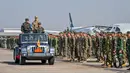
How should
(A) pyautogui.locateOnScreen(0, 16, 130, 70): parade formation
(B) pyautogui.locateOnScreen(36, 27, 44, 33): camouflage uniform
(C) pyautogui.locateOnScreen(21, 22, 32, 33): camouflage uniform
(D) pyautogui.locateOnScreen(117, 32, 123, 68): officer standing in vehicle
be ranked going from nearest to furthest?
(D) pyautogui.locateOnScreen(117, 32, 123, 68): officer standing in vehicle
(A) pyautogui.locateOnScreen(0, 16, 130, 70): parade formation
(B) pyautogui.locateOnScreen(36, 27, 44, 33): camouflage uniform
(C) pyautogui.locateOnScreen(21, 22, 32, 33): camouflage uniform

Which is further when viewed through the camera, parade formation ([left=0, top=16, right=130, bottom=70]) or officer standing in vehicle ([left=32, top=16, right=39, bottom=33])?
officer standing in vehicle ([left=32, top=16, right=39, bottom=33])

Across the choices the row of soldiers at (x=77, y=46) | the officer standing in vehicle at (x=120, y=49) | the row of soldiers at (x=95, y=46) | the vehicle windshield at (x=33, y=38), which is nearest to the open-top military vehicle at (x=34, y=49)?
the vehicle windshield at (x=33, y=38)

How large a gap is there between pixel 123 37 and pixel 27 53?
556 centimetres

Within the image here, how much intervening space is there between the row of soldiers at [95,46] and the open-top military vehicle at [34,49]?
9.67ft

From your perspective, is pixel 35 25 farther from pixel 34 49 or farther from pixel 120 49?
pixel 120 49

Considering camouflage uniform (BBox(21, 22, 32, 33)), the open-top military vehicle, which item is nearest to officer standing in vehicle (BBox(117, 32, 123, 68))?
the open-top military vehicle

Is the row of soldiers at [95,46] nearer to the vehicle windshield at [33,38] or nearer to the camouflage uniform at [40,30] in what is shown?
the camouflage uniform at [40,30]

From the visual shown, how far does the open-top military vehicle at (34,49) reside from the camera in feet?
81.6

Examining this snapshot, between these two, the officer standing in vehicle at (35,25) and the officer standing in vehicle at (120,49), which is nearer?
the officer standing in vehicle at (120,49)

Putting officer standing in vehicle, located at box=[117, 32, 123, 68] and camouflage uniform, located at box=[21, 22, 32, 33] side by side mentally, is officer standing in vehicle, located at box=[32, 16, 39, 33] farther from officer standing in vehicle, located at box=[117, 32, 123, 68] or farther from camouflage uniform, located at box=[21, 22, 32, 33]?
officer standing in vehicle, located at box=[117, 32, 123, 68]

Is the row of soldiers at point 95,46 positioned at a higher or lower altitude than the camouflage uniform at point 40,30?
lower

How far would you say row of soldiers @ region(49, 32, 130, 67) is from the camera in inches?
894

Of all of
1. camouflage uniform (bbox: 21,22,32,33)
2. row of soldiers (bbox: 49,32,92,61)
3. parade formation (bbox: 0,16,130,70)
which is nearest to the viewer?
parade formation (bbox: 0,16,130,70)

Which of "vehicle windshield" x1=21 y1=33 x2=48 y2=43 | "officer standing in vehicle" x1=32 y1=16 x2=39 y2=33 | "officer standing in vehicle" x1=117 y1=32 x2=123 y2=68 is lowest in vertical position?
"officer standing in vehicle" x1=117 y1=32 x2=123 y2=68
